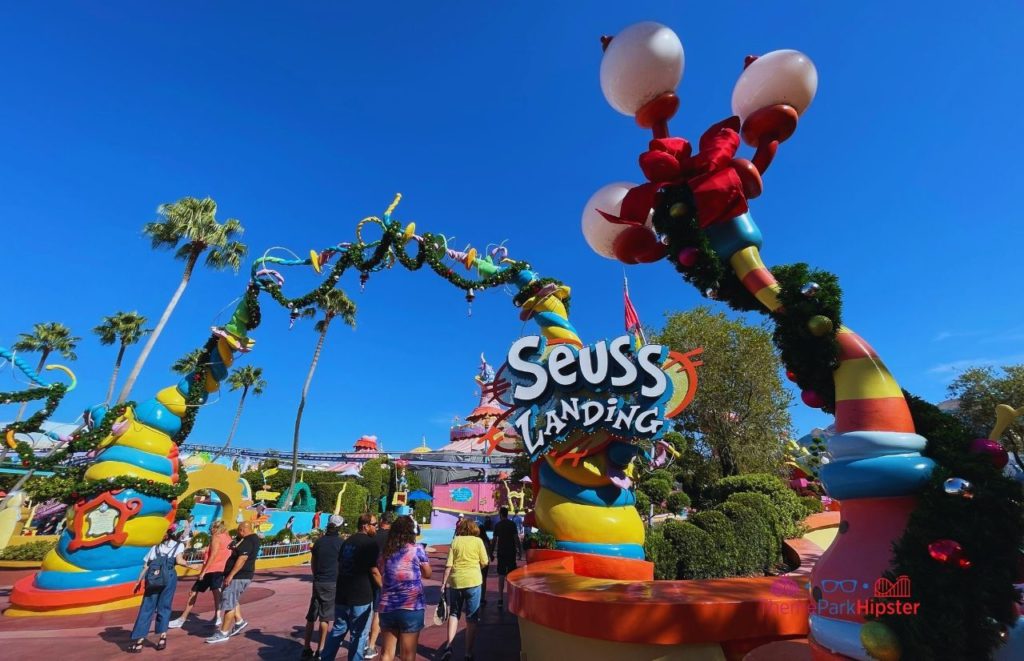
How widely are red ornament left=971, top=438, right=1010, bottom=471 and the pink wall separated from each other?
113ft

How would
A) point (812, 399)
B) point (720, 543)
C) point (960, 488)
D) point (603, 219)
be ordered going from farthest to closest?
point (720, 543) < point (603, 219) < point (812, 399) < point (960, 488)

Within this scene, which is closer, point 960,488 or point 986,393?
point 960,488

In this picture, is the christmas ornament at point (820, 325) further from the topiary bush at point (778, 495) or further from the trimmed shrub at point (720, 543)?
the topiary bush at point (778, 495)

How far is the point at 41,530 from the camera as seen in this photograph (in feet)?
69.6

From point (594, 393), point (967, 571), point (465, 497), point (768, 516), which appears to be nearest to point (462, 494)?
point (465, 497)

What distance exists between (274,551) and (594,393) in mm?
12832

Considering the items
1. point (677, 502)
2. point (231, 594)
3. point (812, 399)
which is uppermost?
point (812, 399)

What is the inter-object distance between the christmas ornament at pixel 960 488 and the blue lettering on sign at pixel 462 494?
3595cm

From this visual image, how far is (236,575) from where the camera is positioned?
648 cm

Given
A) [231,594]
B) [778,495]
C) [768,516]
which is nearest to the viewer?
[231,594]

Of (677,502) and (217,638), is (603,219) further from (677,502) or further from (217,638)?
(677,502)

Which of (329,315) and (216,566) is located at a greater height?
(329,315)

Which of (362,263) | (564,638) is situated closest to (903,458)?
(564,638)

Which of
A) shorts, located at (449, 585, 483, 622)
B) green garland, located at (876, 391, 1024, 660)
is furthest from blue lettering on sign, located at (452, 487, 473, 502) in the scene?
green garland, located at (876, 391, 1024, 660)
